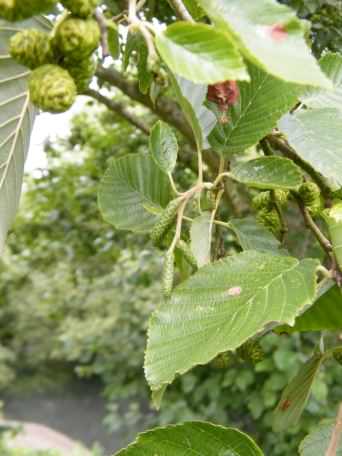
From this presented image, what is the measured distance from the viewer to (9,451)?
4.27 m

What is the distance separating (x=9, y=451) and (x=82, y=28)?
420cm

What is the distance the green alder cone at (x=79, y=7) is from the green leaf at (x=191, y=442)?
347mm

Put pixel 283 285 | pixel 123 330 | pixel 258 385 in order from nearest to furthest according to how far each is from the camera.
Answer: pixel 283 285
pixel 258 385
pixel 123 330

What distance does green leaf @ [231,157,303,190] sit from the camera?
2.05 feet

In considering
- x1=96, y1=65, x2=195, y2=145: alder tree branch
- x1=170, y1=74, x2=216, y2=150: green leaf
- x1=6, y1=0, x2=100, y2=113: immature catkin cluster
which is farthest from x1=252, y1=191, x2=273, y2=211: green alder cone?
x1=96, y1=65, x2=195, y2=145: alder tree branch

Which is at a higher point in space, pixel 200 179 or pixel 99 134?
pixel 200 179

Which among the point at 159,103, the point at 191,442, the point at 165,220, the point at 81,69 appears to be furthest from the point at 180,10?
the point at 159,103

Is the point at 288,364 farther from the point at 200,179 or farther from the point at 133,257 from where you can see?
the point at 200,179

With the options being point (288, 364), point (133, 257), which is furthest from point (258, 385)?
point (133, 257)

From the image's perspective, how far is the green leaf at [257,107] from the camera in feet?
2.12

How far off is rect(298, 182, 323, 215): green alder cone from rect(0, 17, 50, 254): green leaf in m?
0.29

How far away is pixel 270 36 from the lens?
42 cm

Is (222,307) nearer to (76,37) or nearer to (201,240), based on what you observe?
(201,240)

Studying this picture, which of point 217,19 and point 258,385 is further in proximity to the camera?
point 258,385
